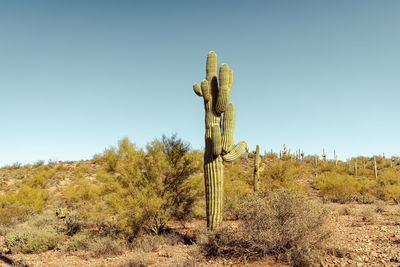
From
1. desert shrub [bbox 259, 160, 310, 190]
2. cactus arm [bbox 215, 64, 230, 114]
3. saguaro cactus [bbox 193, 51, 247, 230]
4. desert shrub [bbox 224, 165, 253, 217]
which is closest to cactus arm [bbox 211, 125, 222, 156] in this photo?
saguaro cactus [bbox 193, 51, 247, 230]

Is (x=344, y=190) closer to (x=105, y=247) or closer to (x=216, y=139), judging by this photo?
(x=216, y=139)

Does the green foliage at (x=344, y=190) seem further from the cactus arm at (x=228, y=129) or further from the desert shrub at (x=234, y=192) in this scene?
the cactus arm at (x=228, y=129)

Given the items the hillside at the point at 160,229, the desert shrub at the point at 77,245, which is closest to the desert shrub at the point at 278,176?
the hillside at the point at 160,229

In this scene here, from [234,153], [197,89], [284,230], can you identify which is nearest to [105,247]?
[234,153]

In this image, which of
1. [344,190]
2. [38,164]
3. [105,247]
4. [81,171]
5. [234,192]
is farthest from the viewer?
[38,164]

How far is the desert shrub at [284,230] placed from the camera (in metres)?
6.84

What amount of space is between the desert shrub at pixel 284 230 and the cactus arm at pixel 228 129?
2781mm

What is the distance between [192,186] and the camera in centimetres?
1171

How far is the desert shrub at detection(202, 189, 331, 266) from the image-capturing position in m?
6.84

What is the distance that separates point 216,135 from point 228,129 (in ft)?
2.08

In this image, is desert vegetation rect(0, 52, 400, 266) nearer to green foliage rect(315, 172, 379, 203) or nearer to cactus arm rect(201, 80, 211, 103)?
cactus arm rect(201, 80, 211, 103)

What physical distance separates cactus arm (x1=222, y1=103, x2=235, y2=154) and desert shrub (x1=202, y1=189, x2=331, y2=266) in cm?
278

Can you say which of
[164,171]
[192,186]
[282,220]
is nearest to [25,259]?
[164,171]

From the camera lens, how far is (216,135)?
9812 mm
